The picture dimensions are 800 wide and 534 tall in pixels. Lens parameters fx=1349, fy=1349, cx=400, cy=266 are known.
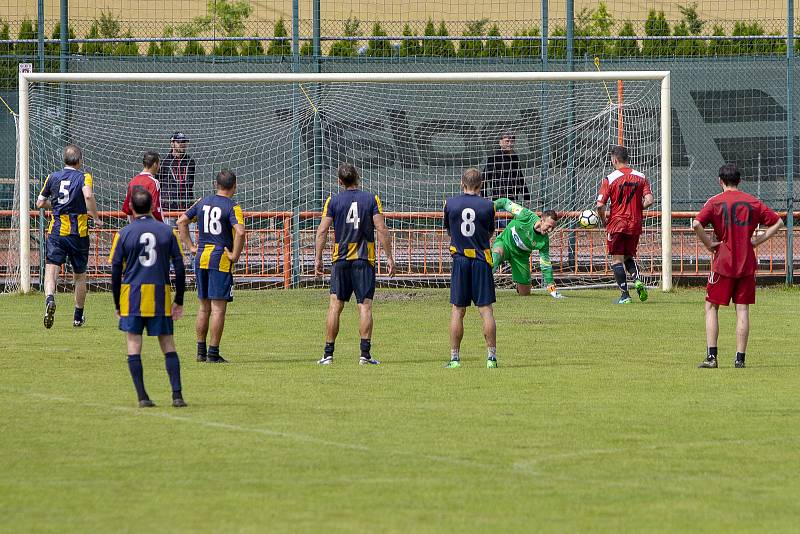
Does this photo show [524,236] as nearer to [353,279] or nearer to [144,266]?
[353,279]

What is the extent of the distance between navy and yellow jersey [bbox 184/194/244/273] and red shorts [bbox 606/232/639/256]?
7.49 m

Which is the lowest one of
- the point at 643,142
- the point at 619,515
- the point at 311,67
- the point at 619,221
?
the point at 619,515

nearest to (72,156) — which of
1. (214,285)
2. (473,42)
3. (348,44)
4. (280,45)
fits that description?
(214,285)

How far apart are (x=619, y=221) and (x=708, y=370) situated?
22.4 feet

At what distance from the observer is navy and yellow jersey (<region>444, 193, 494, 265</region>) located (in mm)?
12172

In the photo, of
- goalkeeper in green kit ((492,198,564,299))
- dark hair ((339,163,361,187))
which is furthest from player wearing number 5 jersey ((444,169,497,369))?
goalkeeper in green kit ((492,198,564,299))

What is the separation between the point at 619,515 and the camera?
6492 millimetres

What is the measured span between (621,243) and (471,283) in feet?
22.8

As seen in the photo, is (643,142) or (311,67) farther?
(311,67)

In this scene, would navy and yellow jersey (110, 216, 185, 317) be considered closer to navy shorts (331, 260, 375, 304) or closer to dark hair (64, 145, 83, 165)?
navy shorts (331, 260, 375, 304)

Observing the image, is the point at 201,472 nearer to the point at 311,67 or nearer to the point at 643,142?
the point at 643,142

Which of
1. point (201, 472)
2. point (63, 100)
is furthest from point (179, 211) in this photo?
point (201, 472)

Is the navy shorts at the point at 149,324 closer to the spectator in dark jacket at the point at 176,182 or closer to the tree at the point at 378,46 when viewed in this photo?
the spectator in dark jacket at the point at 176,182

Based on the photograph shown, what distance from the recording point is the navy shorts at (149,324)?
9.64 m
